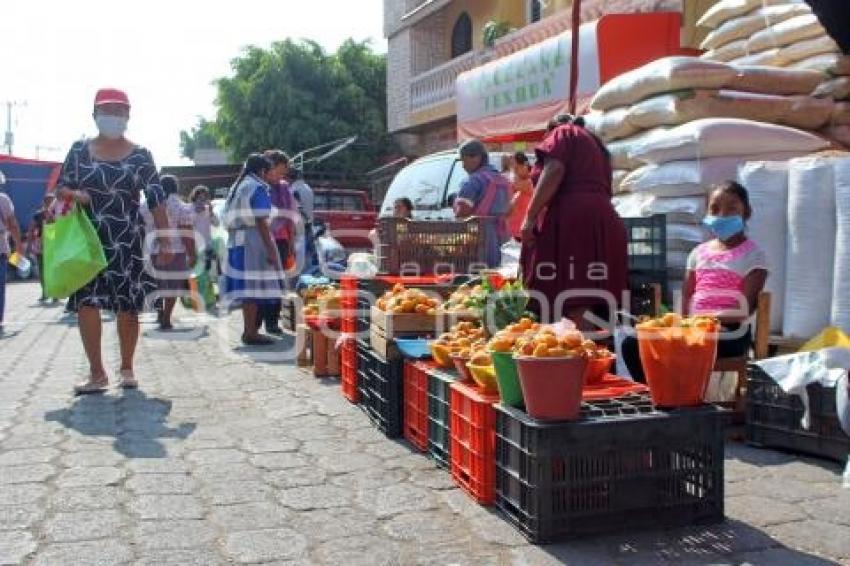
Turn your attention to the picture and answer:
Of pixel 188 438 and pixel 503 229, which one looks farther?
pixel 503 229

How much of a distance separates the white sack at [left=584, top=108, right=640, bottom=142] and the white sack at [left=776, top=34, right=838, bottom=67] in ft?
4.78

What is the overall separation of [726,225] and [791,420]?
3.85 feet

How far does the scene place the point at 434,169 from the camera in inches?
434

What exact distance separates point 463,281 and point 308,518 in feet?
9.05

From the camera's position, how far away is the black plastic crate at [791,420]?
4258 mm

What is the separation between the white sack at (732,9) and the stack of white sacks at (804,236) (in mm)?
2715

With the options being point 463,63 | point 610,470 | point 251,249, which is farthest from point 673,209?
point 463,63

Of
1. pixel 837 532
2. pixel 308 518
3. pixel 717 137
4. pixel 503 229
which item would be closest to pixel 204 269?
pixel 503 229

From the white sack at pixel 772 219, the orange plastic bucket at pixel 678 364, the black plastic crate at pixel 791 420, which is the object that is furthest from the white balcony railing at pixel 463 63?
the orange plastic bucket at pixel 678 364

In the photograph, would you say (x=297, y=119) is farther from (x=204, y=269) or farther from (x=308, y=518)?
(x=308, y=518)

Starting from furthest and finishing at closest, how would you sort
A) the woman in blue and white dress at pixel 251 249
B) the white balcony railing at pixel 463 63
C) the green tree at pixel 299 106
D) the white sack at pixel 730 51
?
the green tree at pixel 299 106
the white balcony railing at pixel 463 63
the woman in blue and white dress at pixel 251 249
the white sack at pixel 730 51

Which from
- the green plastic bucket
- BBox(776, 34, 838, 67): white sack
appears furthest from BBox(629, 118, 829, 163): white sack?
the green plastic bucket

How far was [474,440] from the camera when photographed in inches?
148

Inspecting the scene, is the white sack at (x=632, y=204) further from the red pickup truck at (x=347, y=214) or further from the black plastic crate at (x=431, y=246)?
the red pickup truck at (x=347, y=214)
